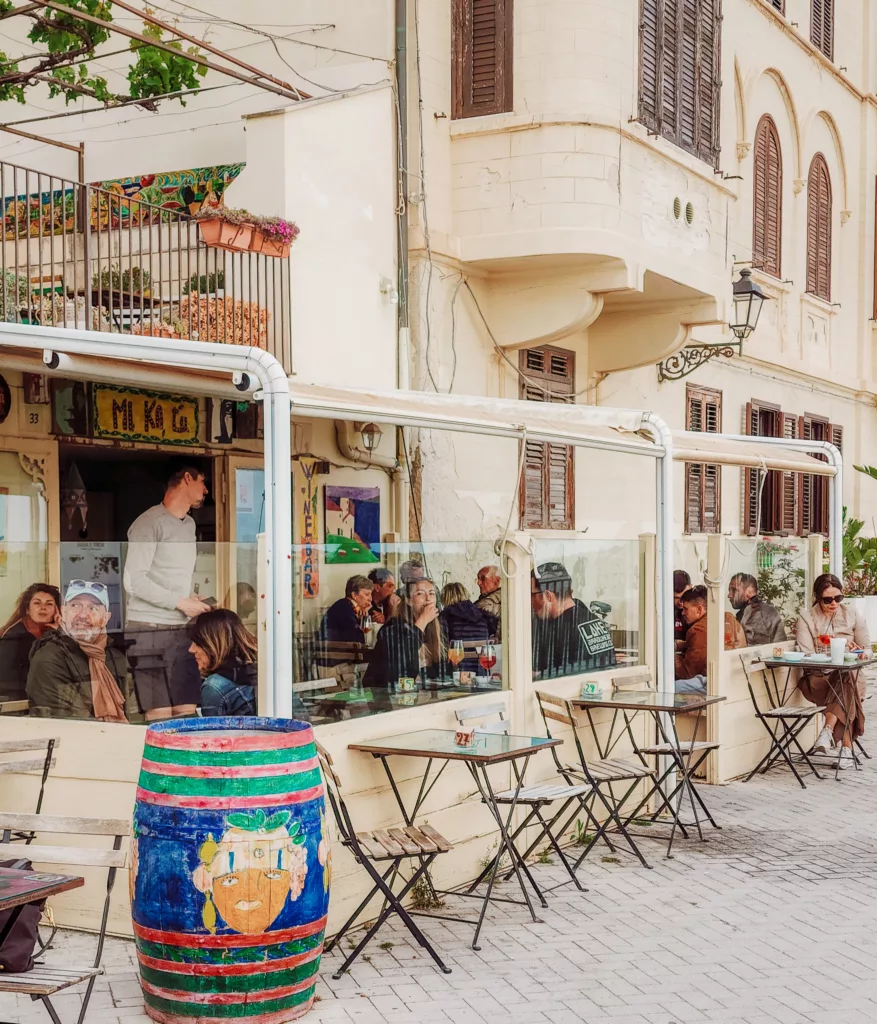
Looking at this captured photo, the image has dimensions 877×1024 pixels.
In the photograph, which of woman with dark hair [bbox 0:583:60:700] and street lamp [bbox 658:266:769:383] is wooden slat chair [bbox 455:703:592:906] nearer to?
woman with dark hair [bbox 0:583:60:700]

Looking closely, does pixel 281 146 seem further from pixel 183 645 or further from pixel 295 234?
pixel 183 645

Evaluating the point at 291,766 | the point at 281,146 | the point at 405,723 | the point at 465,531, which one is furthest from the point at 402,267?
the point at 291,766

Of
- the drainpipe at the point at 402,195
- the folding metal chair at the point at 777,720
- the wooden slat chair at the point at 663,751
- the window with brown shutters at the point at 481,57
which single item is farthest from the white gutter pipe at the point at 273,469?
the window with brown shutters at the point at 481,57

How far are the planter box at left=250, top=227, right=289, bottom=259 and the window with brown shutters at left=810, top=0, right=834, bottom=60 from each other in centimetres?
1106

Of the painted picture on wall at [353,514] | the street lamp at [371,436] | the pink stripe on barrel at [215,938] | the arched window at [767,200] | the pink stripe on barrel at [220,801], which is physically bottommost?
the pink stripe on barrel at [215,938]

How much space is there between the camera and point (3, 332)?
6.92m

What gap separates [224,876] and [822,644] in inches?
305

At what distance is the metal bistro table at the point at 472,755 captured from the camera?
6840 mm

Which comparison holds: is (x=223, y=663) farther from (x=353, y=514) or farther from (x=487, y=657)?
(x=353, y=514)

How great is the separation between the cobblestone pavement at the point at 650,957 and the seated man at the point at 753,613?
284 cm

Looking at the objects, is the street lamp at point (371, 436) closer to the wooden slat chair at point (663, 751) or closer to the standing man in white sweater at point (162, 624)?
the wooden slat chair at point (663, 751)

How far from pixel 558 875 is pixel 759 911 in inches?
48.2

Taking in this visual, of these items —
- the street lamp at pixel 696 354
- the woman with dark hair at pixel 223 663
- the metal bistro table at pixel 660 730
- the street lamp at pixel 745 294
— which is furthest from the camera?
the street lamp at pixel 696 354

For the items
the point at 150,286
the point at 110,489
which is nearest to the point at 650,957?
the point at 150,286
